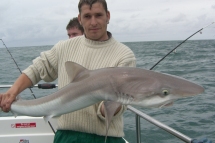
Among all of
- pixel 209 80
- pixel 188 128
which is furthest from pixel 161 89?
pixel 209 80

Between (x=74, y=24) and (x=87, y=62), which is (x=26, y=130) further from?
(x=87, y=62)

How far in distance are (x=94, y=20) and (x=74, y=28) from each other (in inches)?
93.0

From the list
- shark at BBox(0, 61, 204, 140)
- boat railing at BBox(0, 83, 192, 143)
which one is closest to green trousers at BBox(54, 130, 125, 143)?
shark at BBox(0, 61, 204, 140)

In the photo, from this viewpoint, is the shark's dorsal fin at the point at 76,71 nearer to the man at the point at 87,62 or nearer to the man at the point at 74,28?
the man at the point at 87,62

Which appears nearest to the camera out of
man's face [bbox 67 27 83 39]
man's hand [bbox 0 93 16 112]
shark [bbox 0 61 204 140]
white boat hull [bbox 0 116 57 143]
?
shark [bbox 0 61 204 140]

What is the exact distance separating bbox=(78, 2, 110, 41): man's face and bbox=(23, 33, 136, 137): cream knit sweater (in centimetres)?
8

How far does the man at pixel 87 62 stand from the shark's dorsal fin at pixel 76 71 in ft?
0.73

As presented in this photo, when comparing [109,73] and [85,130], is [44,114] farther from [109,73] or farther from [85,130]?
[109,73]

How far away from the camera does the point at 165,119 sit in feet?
26.6

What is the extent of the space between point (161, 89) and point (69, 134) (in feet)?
3.30

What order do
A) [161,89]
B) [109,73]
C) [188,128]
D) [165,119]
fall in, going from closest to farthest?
[161,89] < [109,73] < [188,128] < [165,119]

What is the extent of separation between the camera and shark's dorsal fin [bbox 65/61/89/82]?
2240 mm

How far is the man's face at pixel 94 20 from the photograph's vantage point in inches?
94.5

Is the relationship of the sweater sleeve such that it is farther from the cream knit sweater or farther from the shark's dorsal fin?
the shark's dorsal fin
